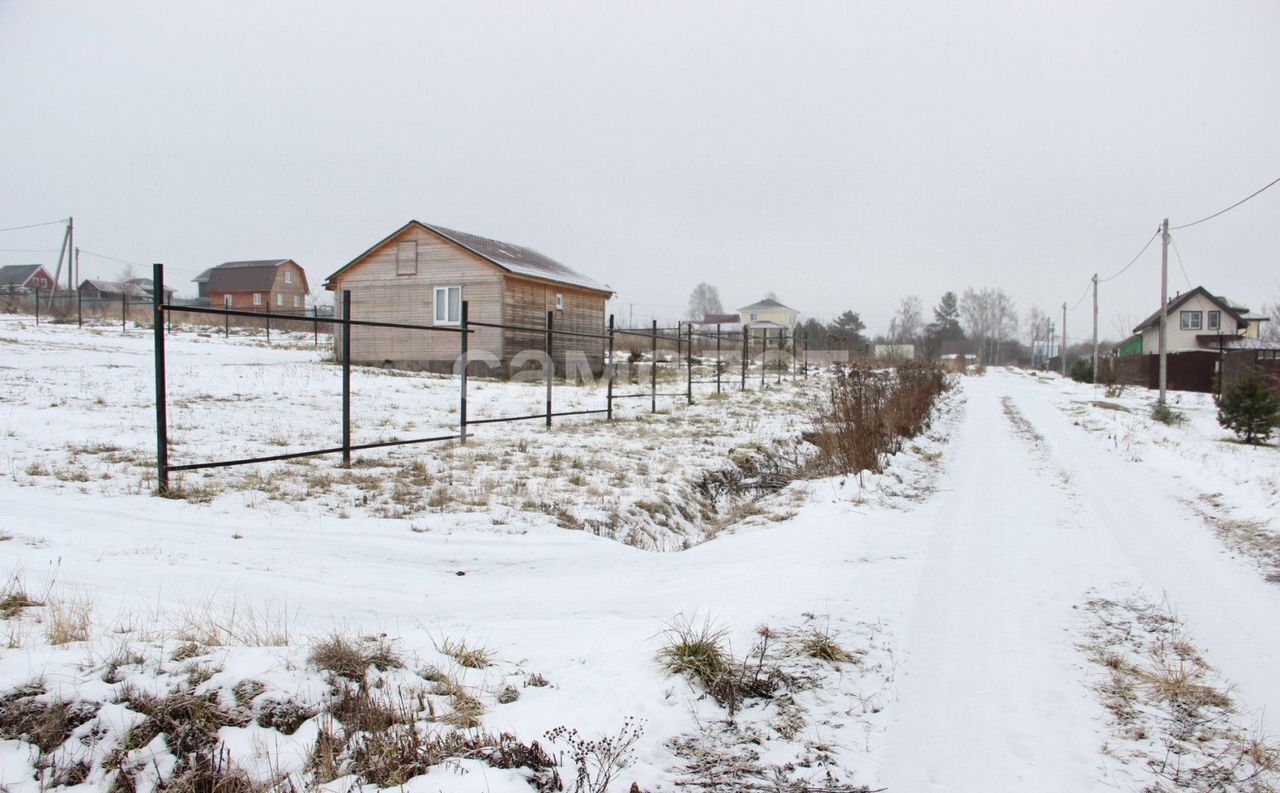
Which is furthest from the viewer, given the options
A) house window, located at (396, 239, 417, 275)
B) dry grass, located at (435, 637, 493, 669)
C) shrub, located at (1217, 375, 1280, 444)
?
house window, located at (396, 239, 417, 275)

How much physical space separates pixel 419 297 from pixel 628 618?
19.9 metres

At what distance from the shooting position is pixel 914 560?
506cm

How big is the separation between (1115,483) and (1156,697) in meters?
6.25

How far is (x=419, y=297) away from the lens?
72.5 feet

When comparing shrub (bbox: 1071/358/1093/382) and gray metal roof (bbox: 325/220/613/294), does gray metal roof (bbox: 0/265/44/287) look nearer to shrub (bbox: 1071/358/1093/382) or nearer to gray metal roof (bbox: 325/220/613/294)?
gray metal roof (bbox: 325/220/613/294)

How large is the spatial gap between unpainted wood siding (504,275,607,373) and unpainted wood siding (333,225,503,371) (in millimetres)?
629

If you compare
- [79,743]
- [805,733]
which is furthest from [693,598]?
[79,743]

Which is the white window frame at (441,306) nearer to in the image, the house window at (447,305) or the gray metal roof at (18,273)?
the house window at (447,305)

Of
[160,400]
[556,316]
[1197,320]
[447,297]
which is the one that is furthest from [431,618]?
[1197,320]

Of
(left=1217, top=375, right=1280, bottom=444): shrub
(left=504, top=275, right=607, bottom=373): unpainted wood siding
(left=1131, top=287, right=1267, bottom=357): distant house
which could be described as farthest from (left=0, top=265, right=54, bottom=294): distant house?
(left=1131, top=287, right=1267, bottom=357): distant house

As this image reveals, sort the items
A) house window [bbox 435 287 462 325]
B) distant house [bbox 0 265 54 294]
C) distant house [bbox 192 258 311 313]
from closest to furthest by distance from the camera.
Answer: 1. house window [bbox 435 287 462 325]
2. distant house [bbox 192 258 311 313]
3. distant house [bbox 0 265 54 294]

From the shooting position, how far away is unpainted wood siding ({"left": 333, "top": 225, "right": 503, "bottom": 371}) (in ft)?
69.2

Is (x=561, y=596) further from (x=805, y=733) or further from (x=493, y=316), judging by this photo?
(x=493, y=316)

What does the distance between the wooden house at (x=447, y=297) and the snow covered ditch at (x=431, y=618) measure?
12.7m
